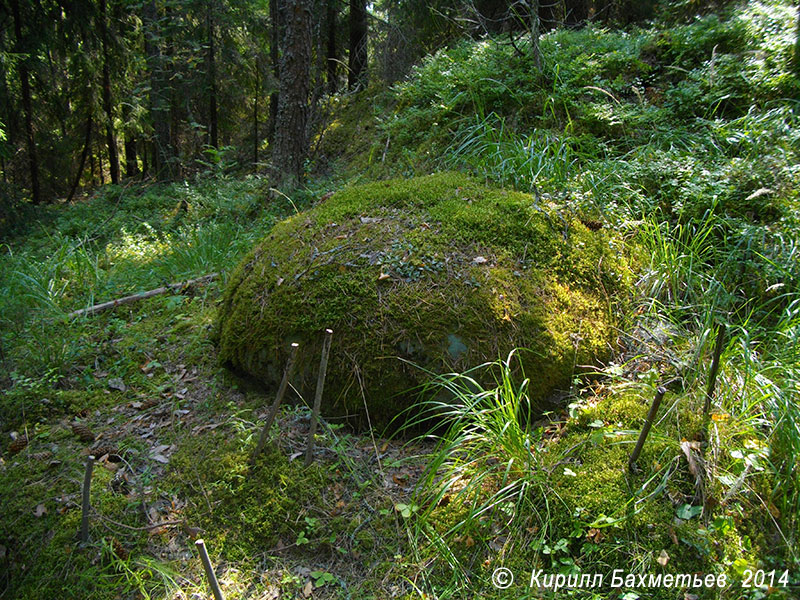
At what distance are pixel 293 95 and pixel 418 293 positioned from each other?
455 centimetres

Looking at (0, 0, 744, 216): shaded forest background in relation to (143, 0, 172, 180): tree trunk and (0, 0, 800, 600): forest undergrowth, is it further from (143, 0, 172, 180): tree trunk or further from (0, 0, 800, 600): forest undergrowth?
(0, 0, 800, 600): forest undergrowth

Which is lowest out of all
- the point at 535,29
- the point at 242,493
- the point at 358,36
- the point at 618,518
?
the point at 242,493

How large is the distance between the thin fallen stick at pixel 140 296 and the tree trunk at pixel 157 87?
668 centimetres

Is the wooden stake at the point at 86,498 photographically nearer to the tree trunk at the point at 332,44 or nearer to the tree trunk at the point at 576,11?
the tree trunk at the point at 332,44

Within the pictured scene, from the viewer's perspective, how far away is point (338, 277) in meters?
3.09

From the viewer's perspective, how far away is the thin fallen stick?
407 cm

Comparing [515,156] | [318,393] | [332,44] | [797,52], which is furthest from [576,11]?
[318,393]

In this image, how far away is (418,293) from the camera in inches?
116

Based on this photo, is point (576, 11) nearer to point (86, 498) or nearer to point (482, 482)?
point (482, 482)

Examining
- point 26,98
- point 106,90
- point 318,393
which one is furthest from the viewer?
point 106,90

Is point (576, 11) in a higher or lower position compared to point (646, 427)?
higher

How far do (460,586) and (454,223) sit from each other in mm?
2263

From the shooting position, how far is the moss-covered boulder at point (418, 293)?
285 centimetres

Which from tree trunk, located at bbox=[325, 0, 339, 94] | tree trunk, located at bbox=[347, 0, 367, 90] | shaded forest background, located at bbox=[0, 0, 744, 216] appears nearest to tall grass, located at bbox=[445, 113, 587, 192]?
shaded forest background, located at bbox=[0, 0, 744, 216]
